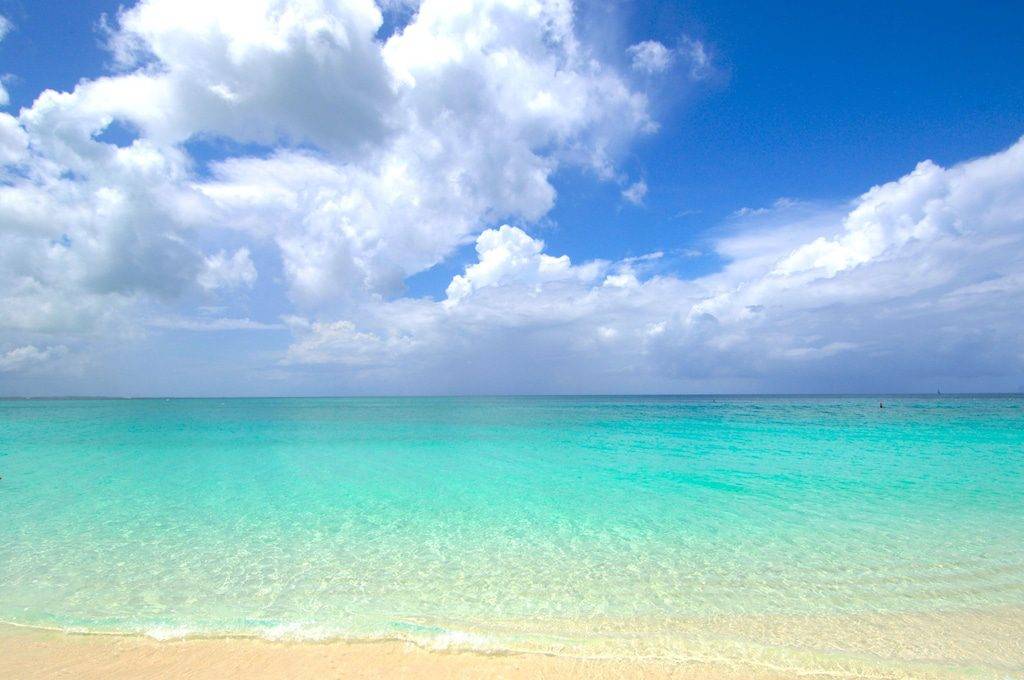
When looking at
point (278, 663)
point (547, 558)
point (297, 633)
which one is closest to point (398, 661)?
point (278, 663)

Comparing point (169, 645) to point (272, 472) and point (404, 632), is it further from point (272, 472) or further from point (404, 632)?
point (272, 472)

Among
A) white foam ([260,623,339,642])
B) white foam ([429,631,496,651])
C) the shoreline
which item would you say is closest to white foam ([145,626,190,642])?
the shoreline

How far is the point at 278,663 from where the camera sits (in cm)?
620

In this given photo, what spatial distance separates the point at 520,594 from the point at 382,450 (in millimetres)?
23358

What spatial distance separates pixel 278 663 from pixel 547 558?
5249 millimetres

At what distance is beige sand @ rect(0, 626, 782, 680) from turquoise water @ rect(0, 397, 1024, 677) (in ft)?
1.07

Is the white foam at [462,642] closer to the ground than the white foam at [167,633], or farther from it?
closer to the ground

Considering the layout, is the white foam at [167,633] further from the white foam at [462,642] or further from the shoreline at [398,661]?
the white foam at [462,642]

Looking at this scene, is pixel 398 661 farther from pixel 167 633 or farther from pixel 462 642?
pixel 167 633

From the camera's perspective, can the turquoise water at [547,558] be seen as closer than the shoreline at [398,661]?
No

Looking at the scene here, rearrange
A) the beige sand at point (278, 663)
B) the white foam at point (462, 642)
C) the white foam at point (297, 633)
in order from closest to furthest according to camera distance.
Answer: the beige sand at point (278, 663)
the white foam at point (462, 642)
the white foam at point (297, 633)

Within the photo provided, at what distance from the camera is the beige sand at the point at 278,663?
597 cm

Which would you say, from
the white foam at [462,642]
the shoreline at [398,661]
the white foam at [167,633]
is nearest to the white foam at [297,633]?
the shoreline at [398,661]

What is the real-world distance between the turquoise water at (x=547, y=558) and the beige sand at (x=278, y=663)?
A: 12.8 inches
